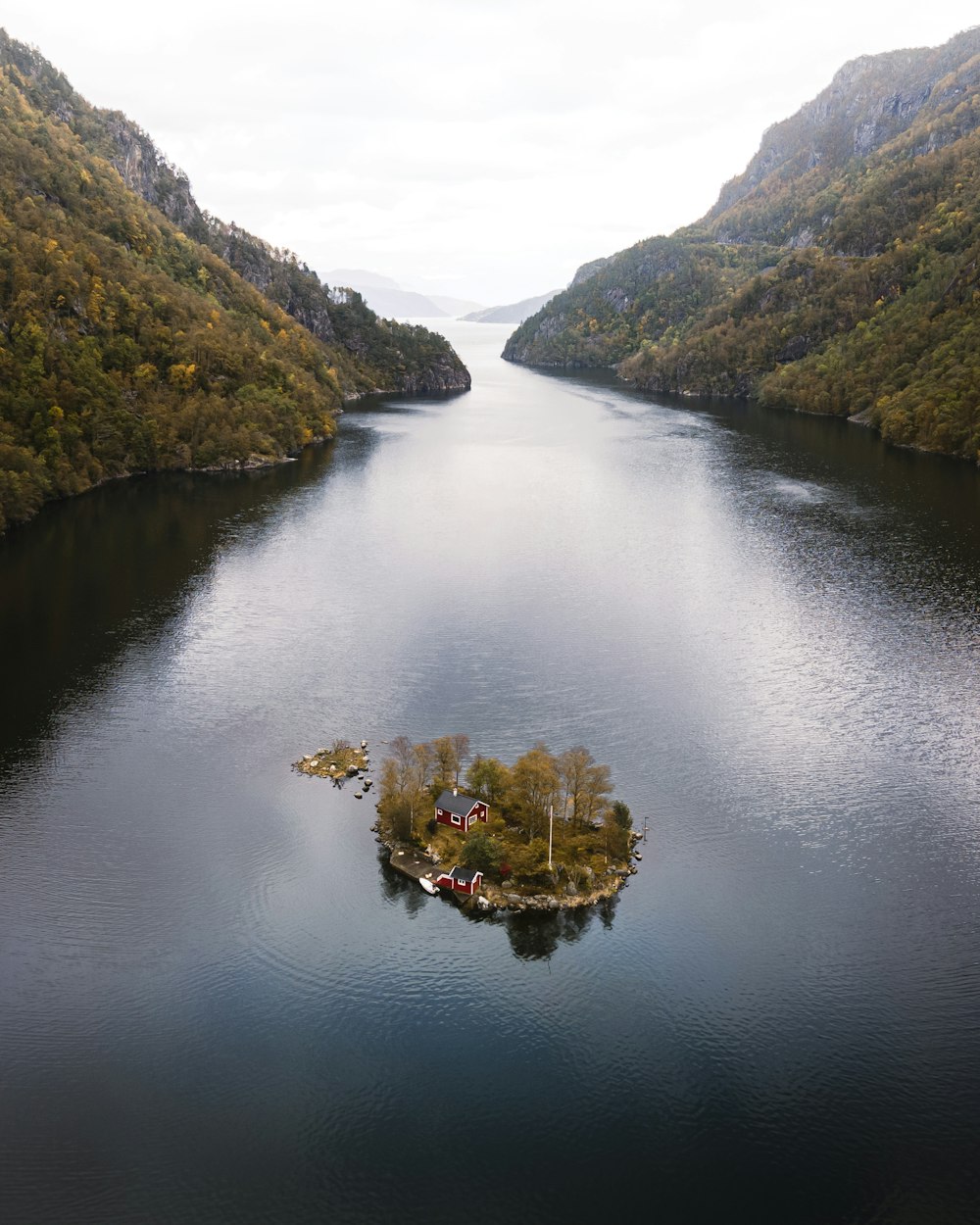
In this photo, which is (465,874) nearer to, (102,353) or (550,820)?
(550,820)

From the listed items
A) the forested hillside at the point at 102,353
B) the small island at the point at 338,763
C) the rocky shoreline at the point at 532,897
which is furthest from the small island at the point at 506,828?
the forested hillside at the point at 102,353

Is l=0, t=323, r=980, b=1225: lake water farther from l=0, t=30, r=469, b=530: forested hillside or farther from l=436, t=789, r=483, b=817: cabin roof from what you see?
l=0, t=30, r=469, b=530: forested hillside

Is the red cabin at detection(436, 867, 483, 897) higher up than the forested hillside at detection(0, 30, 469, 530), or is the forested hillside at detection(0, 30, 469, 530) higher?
the forested hillside at detection(0, 30, 469, 530)

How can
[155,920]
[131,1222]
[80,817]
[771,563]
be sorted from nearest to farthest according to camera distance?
[131,1222] → [155,920] → [80,817] → [771,563]

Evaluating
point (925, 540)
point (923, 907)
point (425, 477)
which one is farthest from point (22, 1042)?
point (425, 477)

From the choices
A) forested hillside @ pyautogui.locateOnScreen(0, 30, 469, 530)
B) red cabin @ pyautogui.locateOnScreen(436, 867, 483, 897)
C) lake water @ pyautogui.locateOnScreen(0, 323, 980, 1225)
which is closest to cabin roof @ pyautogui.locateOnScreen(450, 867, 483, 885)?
red cabin @ pyautogui.locateOnScreen(436, 867, 483, 897)

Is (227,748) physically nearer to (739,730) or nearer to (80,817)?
(80,817)

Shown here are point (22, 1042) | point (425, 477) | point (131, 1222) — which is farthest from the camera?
point (425, 477)
